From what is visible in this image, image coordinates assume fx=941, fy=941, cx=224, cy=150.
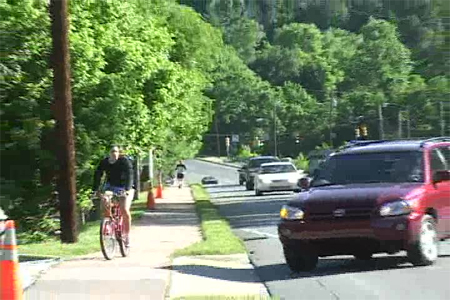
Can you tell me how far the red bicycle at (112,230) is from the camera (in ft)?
44.8

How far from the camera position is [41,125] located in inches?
693

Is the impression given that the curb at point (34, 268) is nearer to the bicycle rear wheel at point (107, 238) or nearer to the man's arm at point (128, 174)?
the bicycle rear wheel at point (107, 238)

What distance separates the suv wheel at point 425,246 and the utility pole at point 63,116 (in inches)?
250

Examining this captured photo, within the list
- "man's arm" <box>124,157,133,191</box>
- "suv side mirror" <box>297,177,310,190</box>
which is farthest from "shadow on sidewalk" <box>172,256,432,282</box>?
"man's arm" <box>124,157,133,191</box>

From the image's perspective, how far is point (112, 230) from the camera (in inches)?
550

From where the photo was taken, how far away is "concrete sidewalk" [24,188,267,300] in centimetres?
1056

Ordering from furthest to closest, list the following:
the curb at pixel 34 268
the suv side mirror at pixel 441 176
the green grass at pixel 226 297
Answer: the suv side mirror at pixel 441 176 → the curb at pixel 34 268 → the green grass at pixel 226 297

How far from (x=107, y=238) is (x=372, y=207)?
4142 millimetres

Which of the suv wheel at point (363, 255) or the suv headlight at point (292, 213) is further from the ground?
the suv headlight at point (292, 213)

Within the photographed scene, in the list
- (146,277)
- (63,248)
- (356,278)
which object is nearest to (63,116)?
(63,248)

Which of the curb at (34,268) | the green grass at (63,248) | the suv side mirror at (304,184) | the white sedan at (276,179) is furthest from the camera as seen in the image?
the white sedan at (276,179)

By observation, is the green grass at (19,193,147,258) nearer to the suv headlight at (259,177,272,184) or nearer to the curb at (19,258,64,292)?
the curb at (19,258,64,292)

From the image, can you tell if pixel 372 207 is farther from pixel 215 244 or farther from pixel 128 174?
pixel 215 244

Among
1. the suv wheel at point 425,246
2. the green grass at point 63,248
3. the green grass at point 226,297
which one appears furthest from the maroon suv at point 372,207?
the green grass at point 63,248
